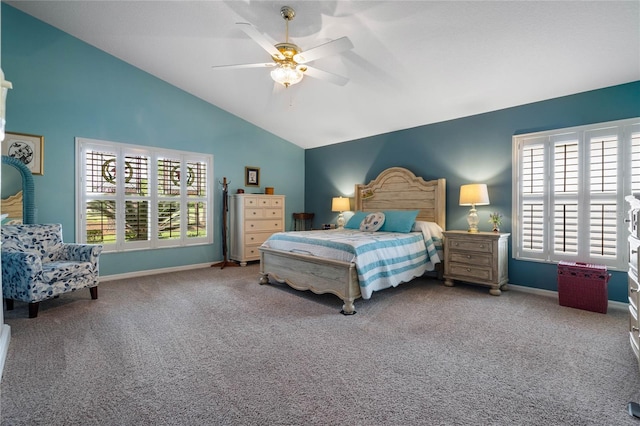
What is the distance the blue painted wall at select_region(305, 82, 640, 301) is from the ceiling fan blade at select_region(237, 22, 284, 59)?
9.99 ft

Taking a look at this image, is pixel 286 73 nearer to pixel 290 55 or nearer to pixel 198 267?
pixel 290 55

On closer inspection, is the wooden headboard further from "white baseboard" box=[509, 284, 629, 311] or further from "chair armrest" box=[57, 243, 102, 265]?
"chair armrest" box=[57, 243, 102, 265]

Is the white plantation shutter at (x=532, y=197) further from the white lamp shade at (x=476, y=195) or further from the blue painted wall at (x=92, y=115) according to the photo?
the blue painted wall at (x=92, y=115)

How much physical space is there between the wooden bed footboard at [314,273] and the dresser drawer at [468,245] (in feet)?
5.81

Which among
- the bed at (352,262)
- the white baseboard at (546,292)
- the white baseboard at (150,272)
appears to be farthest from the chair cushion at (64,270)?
the white baseboard at (546,292)

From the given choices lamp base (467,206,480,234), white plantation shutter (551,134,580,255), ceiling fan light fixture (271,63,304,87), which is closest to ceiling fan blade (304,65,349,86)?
ceiling fan light fixture (271,63,304,87)

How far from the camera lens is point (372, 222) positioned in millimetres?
4676

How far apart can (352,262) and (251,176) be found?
12.3 ft

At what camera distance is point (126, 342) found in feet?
8.14

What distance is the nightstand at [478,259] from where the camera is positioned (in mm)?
3826

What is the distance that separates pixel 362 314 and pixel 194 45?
395 centimetres

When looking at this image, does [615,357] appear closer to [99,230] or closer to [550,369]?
[550,369]

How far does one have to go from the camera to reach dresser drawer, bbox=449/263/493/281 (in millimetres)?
3893

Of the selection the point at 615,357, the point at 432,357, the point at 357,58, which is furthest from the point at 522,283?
the point at 357,58
